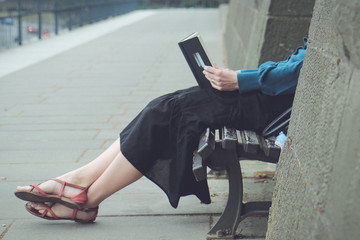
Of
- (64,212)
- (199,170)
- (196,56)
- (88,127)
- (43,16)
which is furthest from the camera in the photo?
(43,16)

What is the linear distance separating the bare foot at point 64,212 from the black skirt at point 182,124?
1.37 feet

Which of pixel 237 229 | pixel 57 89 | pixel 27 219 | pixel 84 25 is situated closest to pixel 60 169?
pixel 27 219

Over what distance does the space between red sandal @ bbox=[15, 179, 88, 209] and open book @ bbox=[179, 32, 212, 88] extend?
878mm

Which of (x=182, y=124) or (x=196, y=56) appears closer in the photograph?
(x=182, y=124)

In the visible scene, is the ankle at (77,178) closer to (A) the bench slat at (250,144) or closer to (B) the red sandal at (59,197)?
(B) the red sandal at (59,197)

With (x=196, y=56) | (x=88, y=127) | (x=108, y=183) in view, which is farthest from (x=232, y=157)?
(x=88, y=127)

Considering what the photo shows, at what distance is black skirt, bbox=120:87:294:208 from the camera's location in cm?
301

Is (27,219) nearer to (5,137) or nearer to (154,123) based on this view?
(154,123)

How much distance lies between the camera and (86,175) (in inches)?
130

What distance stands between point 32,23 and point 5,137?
10.6m

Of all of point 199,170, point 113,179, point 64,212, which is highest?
point 199,170

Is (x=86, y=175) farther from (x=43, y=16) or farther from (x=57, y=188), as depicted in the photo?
(x=43, y=16)

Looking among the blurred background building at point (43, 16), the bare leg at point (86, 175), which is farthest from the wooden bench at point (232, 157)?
the blurred background building at point (43, 16)

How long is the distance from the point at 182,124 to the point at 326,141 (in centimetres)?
131
